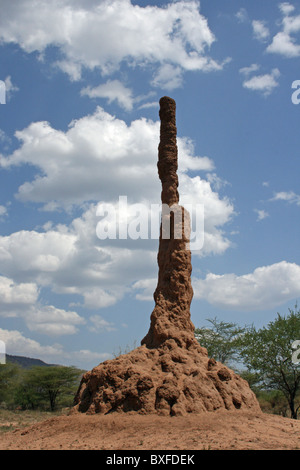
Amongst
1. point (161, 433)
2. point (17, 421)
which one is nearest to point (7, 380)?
point (17, 421)

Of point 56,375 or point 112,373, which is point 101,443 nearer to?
point 112,373

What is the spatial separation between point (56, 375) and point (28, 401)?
2.87m

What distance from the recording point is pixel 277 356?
23.1 metres

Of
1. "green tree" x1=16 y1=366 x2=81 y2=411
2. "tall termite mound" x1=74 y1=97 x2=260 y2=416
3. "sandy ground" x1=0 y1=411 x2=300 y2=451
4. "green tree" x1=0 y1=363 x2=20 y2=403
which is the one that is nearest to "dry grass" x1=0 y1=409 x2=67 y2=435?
"sandy ground" x1=0 y1=411 x2=300 y2=451

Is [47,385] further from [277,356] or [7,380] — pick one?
[277,356]

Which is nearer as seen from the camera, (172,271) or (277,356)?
(172,271)

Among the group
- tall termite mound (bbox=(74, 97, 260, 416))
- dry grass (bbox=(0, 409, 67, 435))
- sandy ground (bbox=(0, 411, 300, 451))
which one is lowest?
dry grass (bbox=(0, 409, 67, 435))

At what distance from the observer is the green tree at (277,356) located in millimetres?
22734

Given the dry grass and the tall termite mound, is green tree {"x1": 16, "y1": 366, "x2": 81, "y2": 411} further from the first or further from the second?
the tall termite mound

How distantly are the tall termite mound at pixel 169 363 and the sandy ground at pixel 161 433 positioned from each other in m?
0.40

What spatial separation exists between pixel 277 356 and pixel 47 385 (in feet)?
57.5

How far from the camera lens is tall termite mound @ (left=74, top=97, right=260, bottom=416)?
10242 mm

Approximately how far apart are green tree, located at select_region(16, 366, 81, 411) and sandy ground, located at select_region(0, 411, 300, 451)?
71.5ft

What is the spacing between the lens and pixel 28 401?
3183 centimetres
